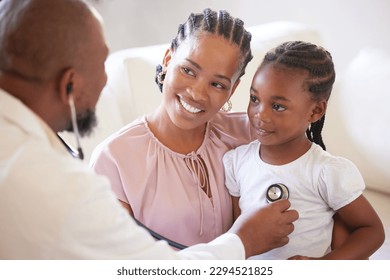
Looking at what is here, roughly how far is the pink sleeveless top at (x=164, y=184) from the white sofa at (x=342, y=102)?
29 cm

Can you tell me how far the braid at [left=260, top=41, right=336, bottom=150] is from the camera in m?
1.24

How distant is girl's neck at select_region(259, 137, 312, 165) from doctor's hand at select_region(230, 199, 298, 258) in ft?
0.31

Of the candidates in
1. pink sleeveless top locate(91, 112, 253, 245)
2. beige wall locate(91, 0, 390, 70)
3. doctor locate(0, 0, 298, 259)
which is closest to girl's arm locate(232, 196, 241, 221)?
pink sleeveless top locate(91, 112, 253, 245)

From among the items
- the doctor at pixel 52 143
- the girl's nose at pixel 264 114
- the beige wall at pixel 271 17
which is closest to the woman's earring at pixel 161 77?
the girl's nose at pixel 264 114

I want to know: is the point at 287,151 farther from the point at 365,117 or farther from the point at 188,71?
the point at 365,117

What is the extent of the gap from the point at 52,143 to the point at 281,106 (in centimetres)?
48

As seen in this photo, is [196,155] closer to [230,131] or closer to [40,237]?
[230,131]

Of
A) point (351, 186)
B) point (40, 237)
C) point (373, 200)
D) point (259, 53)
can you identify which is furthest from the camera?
point (259, 53)

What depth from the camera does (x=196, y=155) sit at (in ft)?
4.42

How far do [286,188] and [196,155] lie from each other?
203mm

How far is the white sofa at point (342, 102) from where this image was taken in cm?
163

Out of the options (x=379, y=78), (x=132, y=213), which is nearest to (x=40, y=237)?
(x=132, y=213)

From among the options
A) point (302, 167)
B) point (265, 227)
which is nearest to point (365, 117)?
point (302, 167)

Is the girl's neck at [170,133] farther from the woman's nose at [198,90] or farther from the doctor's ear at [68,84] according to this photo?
the doctor's ear at [68,84]
